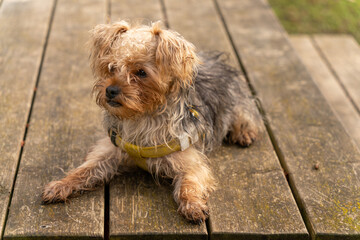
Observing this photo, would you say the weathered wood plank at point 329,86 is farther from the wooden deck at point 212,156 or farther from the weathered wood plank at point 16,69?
the weathered wood plank at point 16,69

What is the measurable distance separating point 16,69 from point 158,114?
6.65ft

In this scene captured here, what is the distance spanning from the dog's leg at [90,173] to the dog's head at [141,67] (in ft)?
1.64

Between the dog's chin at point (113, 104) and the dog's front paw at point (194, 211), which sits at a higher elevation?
the dog's chin at point (113, 104)

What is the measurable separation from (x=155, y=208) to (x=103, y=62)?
999mm

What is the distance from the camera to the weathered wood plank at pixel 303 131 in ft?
10.1

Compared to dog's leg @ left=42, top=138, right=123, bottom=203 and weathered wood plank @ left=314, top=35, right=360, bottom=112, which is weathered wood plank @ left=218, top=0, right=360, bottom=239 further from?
dog's leg @ left=42, top=138, right=123, bottom=203

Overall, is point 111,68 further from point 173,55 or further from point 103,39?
point 173,55

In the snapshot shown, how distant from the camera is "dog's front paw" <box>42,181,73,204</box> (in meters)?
3.03

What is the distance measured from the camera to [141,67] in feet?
9.51

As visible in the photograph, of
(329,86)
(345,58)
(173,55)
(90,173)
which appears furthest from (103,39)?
(345,58)

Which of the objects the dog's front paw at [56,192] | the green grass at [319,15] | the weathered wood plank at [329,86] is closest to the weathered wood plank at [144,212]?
the dog's front paw at [56,192]

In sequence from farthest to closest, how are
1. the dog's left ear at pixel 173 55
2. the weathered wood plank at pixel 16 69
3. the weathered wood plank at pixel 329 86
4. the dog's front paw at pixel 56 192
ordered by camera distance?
the weathered wood plank at pixel 329 86 < the weathered wood plank at pixel 16 69 < the dog's front paw at pixel 56 192 < the dog's left ear at pixel 173 55

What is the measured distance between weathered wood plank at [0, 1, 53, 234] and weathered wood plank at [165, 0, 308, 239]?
1.39 meters

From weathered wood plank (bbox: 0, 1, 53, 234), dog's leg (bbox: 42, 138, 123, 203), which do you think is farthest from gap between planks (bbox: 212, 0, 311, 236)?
weathered wood plank (bbox: 0, 1, 53, 234)
